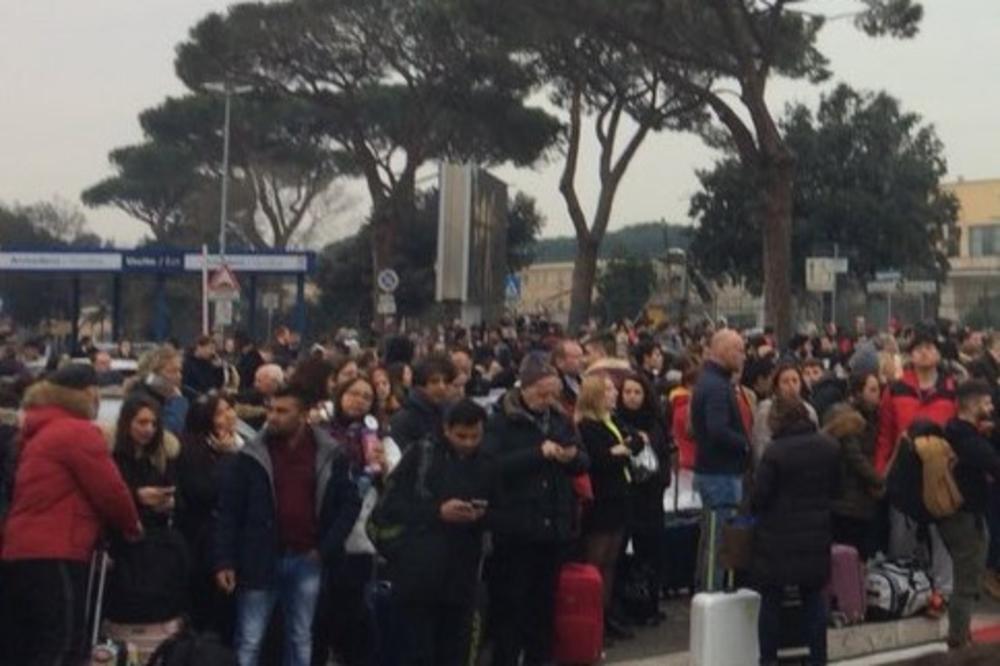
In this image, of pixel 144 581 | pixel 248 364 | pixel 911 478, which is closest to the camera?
pixel 144 581

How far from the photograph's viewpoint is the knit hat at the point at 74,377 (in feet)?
26.6

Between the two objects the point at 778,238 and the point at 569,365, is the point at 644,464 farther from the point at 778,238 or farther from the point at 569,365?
the point at 778,238

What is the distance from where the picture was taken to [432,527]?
8.46 m

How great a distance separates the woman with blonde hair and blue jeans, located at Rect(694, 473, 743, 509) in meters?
0.58

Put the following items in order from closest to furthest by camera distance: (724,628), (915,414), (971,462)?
(724,628) → (971,462) → (915,414)

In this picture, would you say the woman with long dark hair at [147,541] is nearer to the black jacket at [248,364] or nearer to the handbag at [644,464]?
the handbag at [644,464]

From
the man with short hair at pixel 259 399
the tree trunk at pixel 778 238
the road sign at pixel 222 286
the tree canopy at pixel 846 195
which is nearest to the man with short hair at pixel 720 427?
the man with short hair at pixel 259 399

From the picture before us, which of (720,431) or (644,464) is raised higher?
(720,431)

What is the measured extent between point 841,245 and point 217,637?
1553 inches

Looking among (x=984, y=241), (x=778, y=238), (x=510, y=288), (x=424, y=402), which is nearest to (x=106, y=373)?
(x=424, y=402)

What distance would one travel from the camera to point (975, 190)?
91875 mm

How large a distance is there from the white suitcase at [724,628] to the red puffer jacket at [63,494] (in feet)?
11.2

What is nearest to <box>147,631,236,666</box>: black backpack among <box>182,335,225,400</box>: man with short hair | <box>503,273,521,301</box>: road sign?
<box>182,335,225,400</box>: man with short hair

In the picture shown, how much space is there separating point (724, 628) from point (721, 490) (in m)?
1.23
